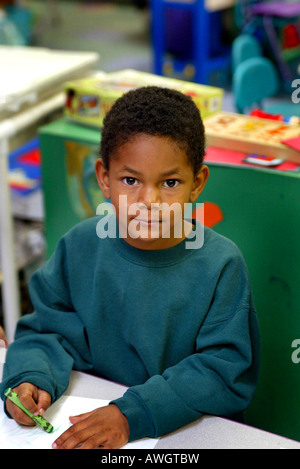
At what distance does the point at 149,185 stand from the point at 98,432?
357mm

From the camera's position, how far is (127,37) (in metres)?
6.42

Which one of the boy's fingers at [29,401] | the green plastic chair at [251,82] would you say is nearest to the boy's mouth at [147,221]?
the boy's fingers at [29,401]

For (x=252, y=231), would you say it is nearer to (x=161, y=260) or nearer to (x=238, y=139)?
(x=238, y=139)

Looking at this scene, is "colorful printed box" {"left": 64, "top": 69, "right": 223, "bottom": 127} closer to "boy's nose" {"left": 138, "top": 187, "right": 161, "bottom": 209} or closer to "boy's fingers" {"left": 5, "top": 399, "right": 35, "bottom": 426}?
"boy's nose" {"left": 138, "top": 187, "right": 161, "bottom": 209}

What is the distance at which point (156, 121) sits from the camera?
92 cm

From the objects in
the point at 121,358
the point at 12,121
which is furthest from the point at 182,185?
the point at 12,121

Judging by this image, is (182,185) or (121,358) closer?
(182,185)

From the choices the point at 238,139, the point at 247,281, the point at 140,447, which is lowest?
the point at 140,447

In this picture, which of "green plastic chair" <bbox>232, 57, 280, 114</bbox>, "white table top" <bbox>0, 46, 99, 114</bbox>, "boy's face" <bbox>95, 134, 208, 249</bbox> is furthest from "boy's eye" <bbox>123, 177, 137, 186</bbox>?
"green plastic chair" <bbox>232, 57, 280, 114</bbox>

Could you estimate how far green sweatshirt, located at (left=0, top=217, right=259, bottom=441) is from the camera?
0.95 m

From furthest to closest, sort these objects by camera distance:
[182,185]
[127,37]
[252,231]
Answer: [127,37]
[252,231]
[182,185]

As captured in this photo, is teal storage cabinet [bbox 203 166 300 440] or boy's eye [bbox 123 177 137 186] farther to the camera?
teal storage cabinet [bbox 203 166 300 440]

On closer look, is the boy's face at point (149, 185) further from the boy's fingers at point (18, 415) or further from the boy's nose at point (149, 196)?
the boy's fingers at point (18, 415)
